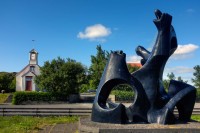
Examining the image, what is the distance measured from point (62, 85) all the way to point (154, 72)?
24.3 metres

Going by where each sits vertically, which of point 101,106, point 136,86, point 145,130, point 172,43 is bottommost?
point 145,130

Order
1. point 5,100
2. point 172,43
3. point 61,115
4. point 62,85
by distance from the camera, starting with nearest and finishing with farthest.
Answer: point 172,43
point 61,115
point 62,85
point 5,100

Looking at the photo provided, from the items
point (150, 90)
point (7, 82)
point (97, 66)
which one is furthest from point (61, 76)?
point (150, 90)

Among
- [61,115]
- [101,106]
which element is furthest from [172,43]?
[61,115]

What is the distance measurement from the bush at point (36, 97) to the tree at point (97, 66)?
35.4 ft

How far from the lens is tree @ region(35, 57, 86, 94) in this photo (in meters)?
34.9

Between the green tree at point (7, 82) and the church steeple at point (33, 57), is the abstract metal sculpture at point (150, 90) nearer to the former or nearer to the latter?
the green tree at point (7, 82)

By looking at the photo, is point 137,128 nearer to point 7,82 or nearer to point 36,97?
point 36,97

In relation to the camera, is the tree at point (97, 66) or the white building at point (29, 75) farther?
the white building at point (29, 75)

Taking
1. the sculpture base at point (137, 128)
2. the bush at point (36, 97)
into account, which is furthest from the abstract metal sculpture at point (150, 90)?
the bush at point (36, 97)

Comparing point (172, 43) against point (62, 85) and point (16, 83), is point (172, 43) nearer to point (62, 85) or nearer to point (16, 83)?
point (62, 85)

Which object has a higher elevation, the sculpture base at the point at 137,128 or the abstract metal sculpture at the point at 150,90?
the abstract metal sculpture at the point at 150,90

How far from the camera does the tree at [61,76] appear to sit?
34.9 metres

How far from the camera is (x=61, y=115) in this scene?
19.1 m
